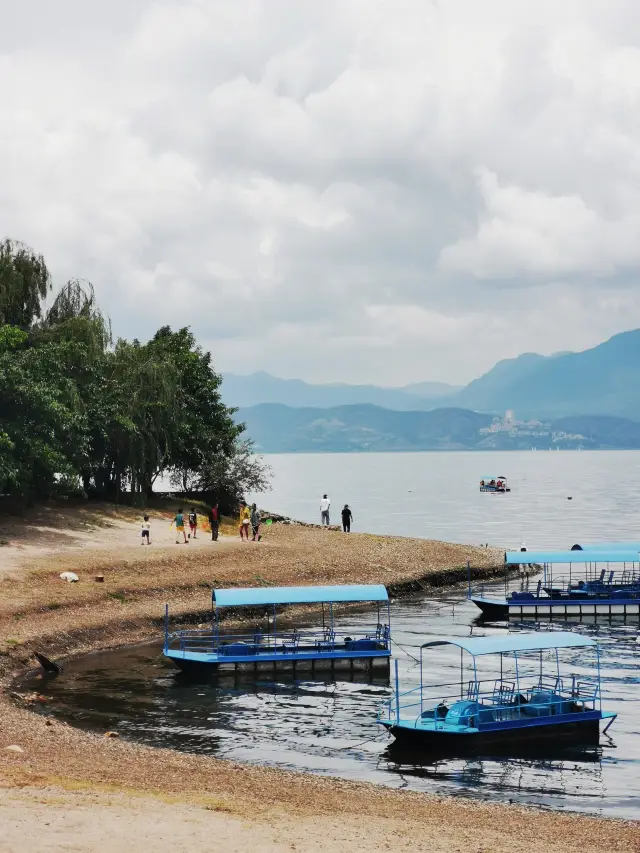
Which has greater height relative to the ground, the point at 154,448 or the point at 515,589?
the point at 154,448

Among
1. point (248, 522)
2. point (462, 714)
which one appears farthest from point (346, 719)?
point (248, 522)

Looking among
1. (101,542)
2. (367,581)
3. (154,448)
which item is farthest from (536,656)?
(154,448)

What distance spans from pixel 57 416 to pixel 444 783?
120 feet

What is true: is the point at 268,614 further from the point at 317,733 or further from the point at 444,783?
the point at 444,783

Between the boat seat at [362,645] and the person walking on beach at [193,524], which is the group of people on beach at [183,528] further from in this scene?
the boat seat at [362,645]

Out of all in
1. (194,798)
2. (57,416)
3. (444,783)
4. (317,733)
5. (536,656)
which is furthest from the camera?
(57,416)

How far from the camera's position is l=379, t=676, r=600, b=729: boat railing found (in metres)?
30.3

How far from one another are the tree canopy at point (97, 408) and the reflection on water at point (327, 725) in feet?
61.3

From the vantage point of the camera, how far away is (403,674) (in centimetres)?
3906

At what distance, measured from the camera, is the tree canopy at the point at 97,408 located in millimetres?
56156

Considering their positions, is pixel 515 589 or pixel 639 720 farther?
pixel 515 589

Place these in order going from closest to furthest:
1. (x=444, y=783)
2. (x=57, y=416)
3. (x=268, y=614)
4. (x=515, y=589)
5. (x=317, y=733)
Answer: (x=444, y=783)
(x=317, y=733)
(x=268, y=614)
(x=57, y=416)
(x=515, y=589)

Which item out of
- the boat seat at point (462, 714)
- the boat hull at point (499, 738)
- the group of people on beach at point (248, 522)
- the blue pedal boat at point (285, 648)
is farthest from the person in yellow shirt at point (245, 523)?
the boat hull at point (499, 738)

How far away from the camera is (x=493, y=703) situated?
32312 mm
